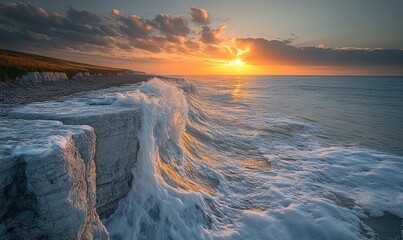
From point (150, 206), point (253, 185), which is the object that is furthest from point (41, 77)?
point (253, 185)

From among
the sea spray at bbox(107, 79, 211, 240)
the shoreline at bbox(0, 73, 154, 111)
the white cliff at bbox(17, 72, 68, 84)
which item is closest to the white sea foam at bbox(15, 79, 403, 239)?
the sea spray at bbox(107, 79, 211, 240)

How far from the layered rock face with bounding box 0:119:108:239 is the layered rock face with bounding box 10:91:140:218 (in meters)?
1.38

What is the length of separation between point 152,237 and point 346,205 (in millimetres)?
6324

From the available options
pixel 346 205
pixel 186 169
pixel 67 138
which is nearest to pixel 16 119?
pixel 67 138

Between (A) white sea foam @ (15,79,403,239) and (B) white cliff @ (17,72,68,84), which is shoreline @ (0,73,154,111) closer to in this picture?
(B) white cliff @ (17,72,68,84)

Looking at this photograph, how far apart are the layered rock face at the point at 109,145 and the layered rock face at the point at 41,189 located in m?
1.38

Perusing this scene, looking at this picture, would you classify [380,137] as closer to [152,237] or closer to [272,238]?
[272,238]

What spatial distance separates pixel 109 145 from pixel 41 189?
2.28 m

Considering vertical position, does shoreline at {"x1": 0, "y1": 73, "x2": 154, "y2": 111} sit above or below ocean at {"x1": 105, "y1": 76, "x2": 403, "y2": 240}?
above

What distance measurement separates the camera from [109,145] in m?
5.02

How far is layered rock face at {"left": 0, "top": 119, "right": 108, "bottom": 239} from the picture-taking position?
2707 millimetres

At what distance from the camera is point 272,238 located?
5.68m

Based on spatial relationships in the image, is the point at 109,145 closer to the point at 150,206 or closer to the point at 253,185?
the point at 150,206

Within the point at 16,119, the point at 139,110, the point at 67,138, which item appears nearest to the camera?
the point at 67,138
